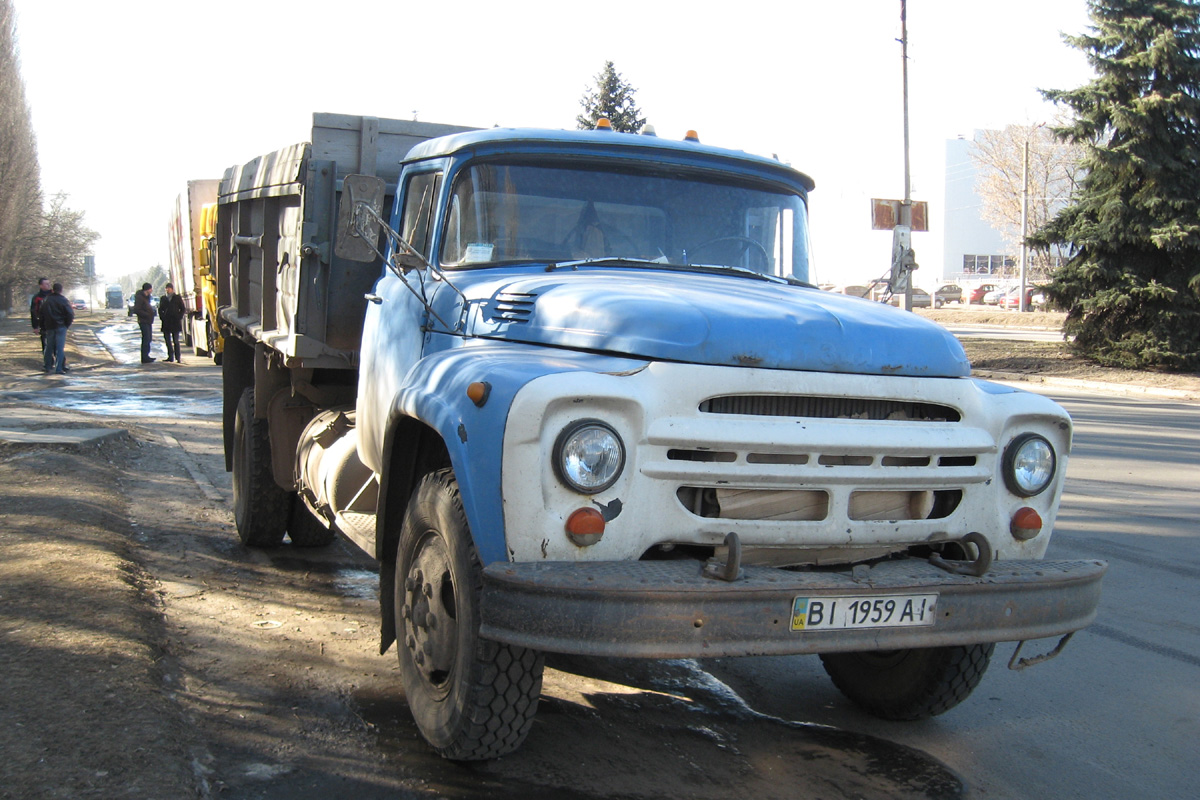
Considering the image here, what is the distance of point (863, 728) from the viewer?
4.21 m

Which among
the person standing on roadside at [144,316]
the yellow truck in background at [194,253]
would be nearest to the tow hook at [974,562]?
the yellow truck in background at [194,253]

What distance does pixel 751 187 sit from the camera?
15.9ft

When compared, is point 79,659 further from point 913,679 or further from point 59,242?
point 59,242

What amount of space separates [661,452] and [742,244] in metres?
1.84

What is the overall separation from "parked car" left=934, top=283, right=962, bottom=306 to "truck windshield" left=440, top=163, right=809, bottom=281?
58043 millimetres

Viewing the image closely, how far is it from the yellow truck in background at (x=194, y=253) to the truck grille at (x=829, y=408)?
718cm

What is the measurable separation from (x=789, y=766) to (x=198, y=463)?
7.73 m

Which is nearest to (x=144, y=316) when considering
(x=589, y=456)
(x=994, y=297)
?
(x=589, y=456)

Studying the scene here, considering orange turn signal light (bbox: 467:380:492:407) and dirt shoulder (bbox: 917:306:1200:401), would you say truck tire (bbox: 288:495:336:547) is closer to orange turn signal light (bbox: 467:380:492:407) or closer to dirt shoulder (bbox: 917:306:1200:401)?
orange turn signal light (bbox: 467:380:492:407)

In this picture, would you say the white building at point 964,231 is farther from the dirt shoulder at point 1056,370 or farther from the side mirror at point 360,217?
the side mirror at point 360,217

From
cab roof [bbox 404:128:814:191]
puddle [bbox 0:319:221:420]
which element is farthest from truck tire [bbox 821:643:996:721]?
puddle [bbox 0:319:221:420]

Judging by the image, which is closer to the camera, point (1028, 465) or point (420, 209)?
point (1028, 465)

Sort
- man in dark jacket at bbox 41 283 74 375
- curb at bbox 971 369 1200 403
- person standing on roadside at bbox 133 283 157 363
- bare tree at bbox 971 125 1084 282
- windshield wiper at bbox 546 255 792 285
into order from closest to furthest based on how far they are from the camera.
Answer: windshield wiper at bbox 546 255 792 285 → curb at bbox 971 369 1200 403 → man in dark jacket at bbox 41 283 74 375 → person standing on roadside at bbox 133 283 157 363 → bare tree at bbox 971 125 1084 282

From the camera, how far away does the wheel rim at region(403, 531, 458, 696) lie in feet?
11.4
